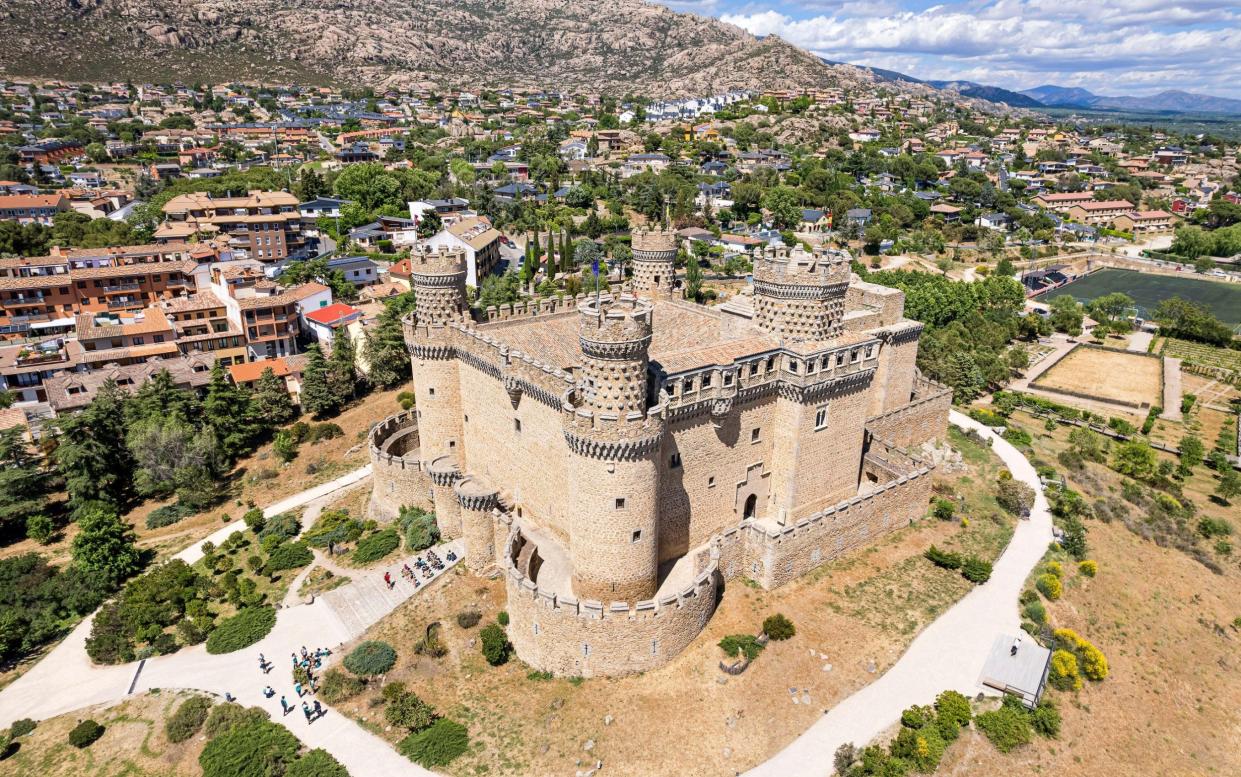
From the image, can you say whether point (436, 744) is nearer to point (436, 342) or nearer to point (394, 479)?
point (394, 479)

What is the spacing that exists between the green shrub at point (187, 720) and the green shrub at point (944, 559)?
146 feet

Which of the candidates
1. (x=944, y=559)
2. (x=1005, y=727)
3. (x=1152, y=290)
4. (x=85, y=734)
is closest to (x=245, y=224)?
(x=85, y=734)

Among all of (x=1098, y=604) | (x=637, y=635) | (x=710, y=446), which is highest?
(x=710, y=446)

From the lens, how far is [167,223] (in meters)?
116

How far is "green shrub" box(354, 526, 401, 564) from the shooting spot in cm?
4931

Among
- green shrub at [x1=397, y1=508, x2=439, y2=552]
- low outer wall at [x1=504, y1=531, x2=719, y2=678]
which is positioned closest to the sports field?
low outer wall at [x1=504, y1=531, x2=719, y2=678]

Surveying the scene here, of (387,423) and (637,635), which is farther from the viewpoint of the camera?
(387,423)

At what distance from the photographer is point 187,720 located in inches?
1470

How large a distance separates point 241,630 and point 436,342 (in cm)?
2225

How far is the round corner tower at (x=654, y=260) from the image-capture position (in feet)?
179

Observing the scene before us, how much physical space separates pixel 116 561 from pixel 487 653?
1364 inches

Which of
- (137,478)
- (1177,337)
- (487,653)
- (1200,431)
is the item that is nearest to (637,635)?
(487,653)

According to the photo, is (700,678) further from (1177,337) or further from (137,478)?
(1177,337)

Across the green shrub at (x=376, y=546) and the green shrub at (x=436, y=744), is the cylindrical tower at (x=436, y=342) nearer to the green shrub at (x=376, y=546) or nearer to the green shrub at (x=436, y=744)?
the green shrub at (x=376, y=546)
